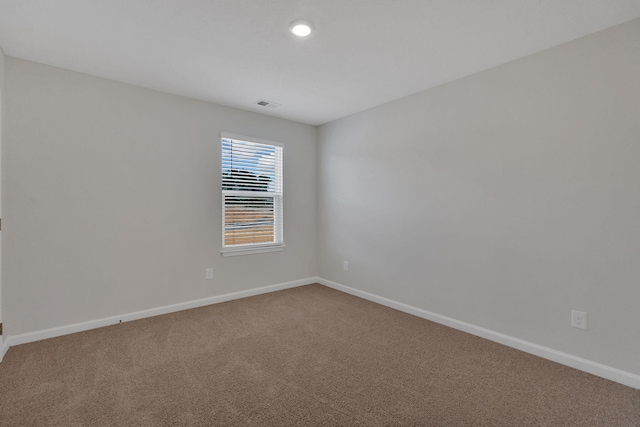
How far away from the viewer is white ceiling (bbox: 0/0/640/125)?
1.90 meters

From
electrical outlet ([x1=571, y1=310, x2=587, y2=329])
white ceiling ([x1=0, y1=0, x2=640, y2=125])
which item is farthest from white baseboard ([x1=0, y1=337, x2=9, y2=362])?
electrical outlet ([x1=571, y1=310, x2=587, y2=329])

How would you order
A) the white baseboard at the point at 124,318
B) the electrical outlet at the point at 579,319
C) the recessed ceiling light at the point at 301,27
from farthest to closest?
the white baseboard at the point at 124,318
the electrical outlet at the point at 579,319
the recessed ceiling light at the point at 301,27

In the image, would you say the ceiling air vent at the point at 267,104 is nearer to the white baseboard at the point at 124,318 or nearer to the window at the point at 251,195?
the window at the point at 251,195

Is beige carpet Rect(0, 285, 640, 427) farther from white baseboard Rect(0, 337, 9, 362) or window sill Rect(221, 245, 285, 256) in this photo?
window sill Rect(221, 245, 285, 256)

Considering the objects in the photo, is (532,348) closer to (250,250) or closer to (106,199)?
(250,250)

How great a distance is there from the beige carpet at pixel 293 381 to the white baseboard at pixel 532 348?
7 cm

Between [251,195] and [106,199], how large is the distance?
1.57 m

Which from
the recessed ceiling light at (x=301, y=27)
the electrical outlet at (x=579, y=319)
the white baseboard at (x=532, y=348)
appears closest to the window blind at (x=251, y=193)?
the white baseboard at (x=532, y=348)

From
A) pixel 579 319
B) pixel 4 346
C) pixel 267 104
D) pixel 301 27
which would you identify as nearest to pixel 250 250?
pixel 267 104

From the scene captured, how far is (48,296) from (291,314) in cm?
223

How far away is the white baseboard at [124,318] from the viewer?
8.42 feet

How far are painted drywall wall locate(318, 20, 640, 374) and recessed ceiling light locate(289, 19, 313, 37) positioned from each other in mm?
1616

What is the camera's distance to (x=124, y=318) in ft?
10.0

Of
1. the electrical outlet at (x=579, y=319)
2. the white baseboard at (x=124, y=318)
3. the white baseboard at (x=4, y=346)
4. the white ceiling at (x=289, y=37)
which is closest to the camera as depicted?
the white ceiling at (x=289, y=37)
